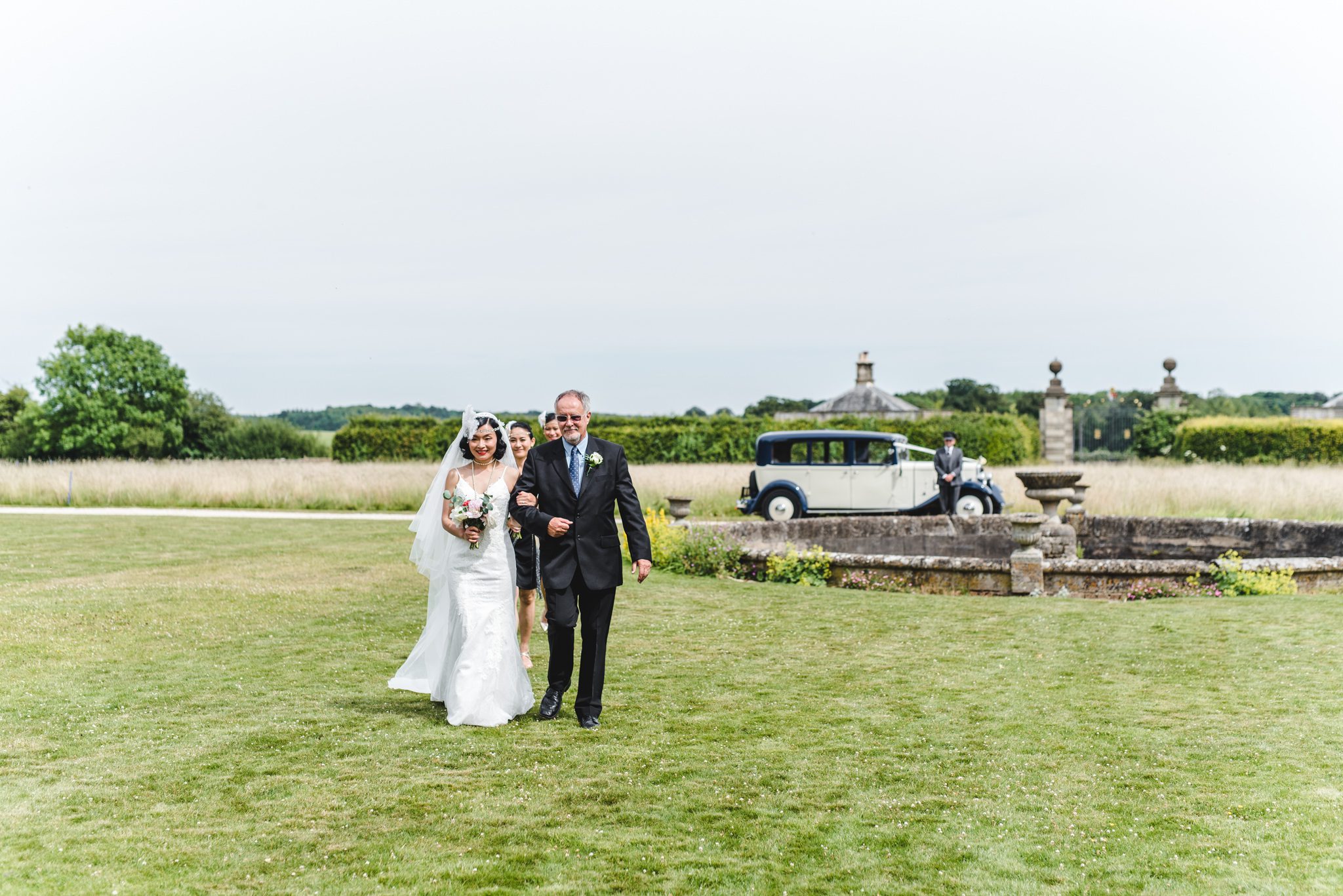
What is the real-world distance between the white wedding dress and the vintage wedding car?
45.1 feet

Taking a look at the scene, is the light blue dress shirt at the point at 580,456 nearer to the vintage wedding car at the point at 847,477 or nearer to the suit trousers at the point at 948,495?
the suit trousers at the point at 948,495

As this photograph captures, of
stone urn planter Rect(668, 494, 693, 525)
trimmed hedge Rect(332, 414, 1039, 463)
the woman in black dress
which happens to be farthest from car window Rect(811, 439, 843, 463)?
trimmed hedge Rect(332, 414, 1039, 463)

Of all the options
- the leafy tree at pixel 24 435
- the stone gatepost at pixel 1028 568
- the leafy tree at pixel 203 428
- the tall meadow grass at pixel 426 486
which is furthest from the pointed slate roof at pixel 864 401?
the stone gatepost at pixel 1028 568

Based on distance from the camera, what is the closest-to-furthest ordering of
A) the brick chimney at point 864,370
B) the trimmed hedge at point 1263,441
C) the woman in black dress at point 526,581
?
the woman in black dress at point 526,581, the trimmed hedge at point 1263,441, the brick chimney at point 864,370

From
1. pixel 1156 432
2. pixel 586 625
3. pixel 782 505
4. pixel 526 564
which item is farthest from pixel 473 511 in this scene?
pixel 1156 432

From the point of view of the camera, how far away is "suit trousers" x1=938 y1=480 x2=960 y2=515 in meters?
18.6

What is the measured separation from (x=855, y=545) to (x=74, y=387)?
45.7m

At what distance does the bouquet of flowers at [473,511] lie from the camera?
6.55 m

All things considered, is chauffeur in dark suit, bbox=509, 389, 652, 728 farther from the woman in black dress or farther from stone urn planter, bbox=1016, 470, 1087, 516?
stone urn planter, bbox=1016, 470, 1087, 516

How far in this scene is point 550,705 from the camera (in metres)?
6.54

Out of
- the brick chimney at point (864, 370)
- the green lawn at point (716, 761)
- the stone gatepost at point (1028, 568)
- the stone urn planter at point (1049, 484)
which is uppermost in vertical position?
the brick chimney at point (864, 370)

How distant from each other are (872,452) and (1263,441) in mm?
19107

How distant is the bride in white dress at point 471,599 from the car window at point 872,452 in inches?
547

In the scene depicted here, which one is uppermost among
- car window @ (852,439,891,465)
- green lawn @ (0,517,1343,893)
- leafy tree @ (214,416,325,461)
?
leafy tree @ (214,416,325,461)
